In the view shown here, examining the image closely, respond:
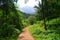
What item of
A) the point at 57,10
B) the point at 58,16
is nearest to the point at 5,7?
the point at 57,10

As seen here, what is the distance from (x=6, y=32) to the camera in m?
18.5

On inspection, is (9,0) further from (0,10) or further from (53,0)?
(53,0)

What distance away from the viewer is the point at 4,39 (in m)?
17.3

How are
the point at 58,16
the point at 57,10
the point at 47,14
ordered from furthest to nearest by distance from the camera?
the point at 47,14 < the point at 58,16 < the point at 57,10

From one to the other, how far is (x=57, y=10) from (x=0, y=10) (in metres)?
12.5

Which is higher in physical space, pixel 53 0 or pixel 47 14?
pixel 53 0

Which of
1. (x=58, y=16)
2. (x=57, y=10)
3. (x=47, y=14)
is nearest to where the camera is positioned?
(x=57, y=10)

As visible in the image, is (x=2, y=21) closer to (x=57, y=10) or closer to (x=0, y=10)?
(x=0, y=10)

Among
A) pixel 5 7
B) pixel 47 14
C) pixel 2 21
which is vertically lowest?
pixel 47 14

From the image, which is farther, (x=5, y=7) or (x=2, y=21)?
(x=2, y=21)

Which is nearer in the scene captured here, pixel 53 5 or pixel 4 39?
pixel 4 39

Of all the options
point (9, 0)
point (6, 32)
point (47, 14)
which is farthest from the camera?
point (47, 14)

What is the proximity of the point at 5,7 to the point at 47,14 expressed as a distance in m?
16.8

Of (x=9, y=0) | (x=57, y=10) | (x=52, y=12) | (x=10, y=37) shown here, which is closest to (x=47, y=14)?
(x=52, y=12)
